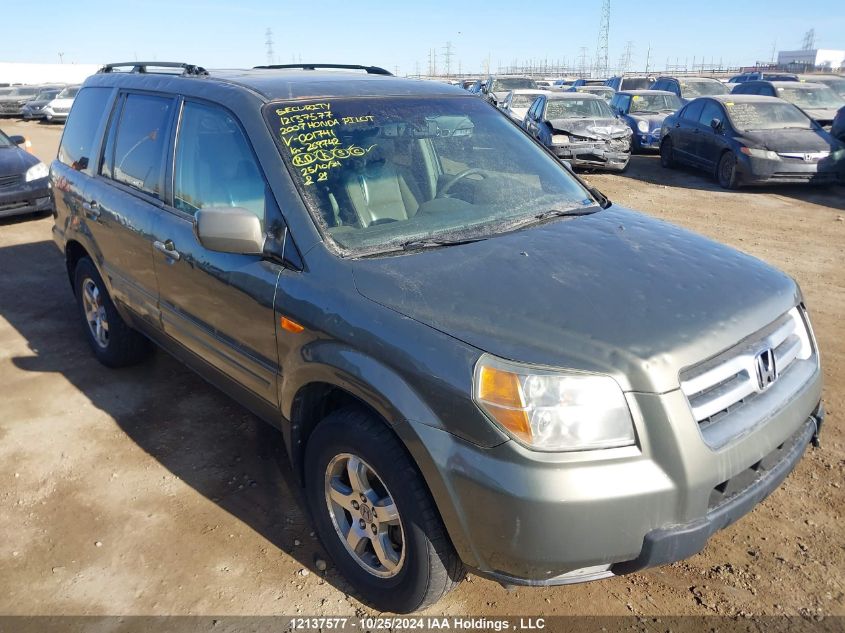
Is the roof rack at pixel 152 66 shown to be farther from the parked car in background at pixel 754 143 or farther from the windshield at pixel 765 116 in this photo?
the windshield at pixel 765 116

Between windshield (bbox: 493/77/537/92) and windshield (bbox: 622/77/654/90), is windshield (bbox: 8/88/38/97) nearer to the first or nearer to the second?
windshield (bbox: 493/77/537/92)

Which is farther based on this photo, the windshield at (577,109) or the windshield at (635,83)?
the windshield at (635,83)

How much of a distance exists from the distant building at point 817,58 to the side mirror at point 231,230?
7816cm

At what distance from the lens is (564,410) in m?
1.99

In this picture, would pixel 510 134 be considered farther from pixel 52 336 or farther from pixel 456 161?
pixel 52 336

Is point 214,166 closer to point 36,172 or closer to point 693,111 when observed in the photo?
point 36,172

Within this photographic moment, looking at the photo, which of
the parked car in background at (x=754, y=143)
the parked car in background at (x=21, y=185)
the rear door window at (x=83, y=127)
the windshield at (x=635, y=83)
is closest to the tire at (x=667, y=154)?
the parked car in background at (x=754, y=143)

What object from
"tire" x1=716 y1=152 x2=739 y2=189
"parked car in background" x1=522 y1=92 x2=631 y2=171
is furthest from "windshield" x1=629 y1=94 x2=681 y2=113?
"tire" x1=716 y1=152 x2=739 y2=189

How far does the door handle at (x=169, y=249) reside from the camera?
3.29 meters

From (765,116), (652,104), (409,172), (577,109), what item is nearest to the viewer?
(409,172)

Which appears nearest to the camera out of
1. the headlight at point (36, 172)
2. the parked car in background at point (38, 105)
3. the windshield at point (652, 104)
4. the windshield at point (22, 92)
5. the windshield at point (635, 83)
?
the headlight at point (36, 172)

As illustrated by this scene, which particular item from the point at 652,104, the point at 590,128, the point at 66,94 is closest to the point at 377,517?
the point at 590,128

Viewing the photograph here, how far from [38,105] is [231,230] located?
104 ft

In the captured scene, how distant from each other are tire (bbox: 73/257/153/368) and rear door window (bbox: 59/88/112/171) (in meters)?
0.70
